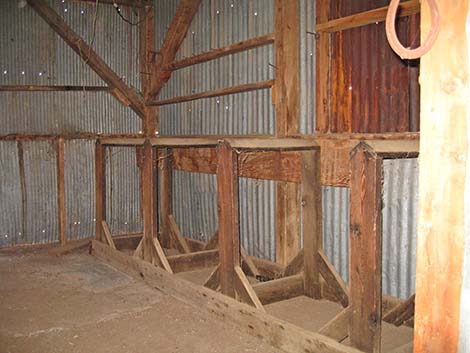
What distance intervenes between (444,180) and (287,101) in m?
4.39

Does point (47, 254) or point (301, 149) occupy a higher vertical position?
point (301, 149)

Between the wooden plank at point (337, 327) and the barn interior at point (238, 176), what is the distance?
0.7 inches

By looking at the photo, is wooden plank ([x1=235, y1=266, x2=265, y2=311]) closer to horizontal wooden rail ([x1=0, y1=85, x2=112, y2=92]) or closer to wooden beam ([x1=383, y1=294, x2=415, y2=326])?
wooden beam ([x1=383, y1=294, x2=415, y2=326])

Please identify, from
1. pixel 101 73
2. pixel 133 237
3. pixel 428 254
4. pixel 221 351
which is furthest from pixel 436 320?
pixel 101 73

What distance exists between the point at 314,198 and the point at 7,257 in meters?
5.67

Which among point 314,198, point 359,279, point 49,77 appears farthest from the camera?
point 49,77

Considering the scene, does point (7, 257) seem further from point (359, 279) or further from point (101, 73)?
point (359, 279)

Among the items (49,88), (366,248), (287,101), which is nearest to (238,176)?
(287,101)

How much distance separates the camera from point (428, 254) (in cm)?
236

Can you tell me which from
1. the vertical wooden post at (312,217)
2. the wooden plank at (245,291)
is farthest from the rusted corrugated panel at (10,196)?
the vertical wooden post at (312,217)

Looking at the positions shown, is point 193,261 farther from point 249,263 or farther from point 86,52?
point 86,52

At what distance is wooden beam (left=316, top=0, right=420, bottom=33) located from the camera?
5160mm

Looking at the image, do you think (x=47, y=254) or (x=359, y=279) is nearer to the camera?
(x=359, y=279)

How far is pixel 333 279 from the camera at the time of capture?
5754 mm
